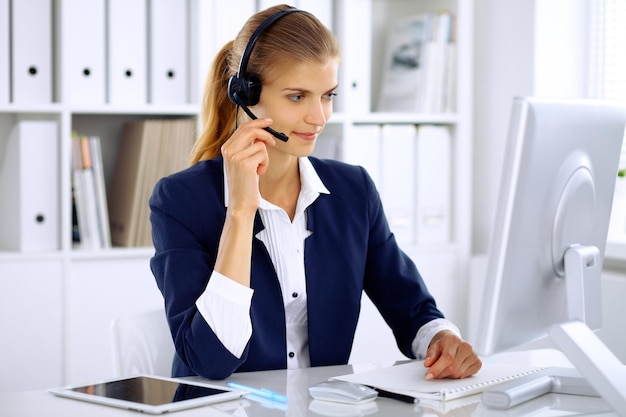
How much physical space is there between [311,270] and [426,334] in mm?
266

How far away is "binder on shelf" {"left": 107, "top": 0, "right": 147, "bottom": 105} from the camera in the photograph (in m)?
2.65

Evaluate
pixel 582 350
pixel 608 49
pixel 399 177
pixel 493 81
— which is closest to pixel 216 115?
pixel 582 350

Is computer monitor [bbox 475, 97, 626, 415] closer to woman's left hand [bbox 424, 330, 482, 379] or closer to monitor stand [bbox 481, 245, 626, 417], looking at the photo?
monitor stand [bbox 481, 245, 626, 417]

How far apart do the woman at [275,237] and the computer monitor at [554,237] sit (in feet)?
0.89

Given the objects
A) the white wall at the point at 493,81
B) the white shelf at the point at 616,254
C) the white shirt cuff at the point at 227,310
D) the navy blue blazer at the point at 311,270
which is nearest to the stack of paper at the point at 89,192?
the navy blue blazer at the point at 311,270

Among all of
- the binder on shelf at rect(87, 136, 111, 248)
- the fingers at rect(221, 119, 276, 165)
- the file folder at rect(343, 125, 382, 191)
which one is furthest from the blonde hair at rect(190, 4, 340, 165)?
the file folder at rect(343, 125, 382, 191)

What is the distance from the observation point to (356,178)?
6.53 ft

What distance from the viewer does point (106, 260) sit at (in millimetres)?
2688

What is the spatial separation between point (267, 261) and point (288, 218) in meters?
0.11

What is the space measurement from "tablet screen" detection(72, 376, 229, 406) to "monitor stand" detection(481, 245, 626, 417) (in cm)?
45

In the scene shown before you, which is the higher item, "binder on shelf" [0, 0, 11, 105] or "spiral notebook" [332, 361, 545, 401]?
"binder on shelf" [0, 0, 11, 105]

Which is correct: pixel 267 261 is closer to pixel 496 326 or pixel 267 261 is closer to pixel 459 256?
pixel 496 326

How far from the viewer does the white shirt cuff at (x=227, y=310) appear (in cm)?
154

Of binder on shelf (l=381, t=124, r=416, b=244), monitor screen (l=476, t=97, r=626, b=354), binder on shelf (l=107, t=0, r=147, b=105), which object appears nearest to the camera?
monitor screen (l=476, t=97, r=626, b=354)
